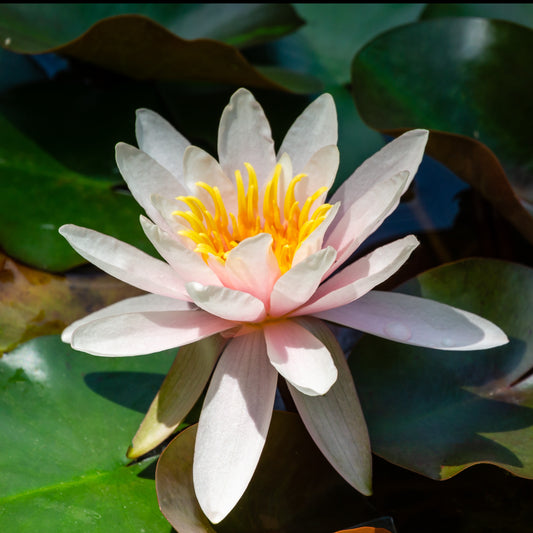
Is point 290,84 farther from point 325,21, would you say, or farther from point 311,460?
point 311,460

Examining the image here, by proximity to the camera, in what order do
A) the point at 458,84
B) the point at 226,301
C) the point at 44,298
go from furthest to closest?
the point at 458,84
the point at 44,298
the point at 226,301

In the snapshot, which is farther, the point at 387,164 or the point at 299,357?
the point at 387,164

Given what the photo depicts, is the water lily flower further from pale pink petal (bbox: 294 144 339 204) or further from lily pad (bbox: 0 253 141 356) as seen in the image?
lily pad (bbox: 0 253 141 356)

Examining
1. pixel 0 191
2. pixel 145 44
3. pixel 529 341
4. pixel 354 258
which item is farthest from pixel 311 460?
pixel 145 44

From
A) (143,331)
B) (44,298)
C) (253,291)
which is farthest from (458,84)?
(44,298)

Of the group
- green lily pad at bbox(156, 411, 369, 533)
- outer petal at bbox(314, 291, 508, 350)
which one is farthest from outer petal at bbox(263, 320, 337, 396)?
green lily pad at bbox(156, 411, 369, 533)

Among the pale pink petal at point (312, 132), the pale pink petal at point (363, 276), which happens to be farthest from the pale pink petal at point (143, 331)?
the pale pink petal at point (312, 132)

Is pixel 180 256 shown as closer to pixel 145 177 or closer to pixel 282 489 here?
pixel 145 177
